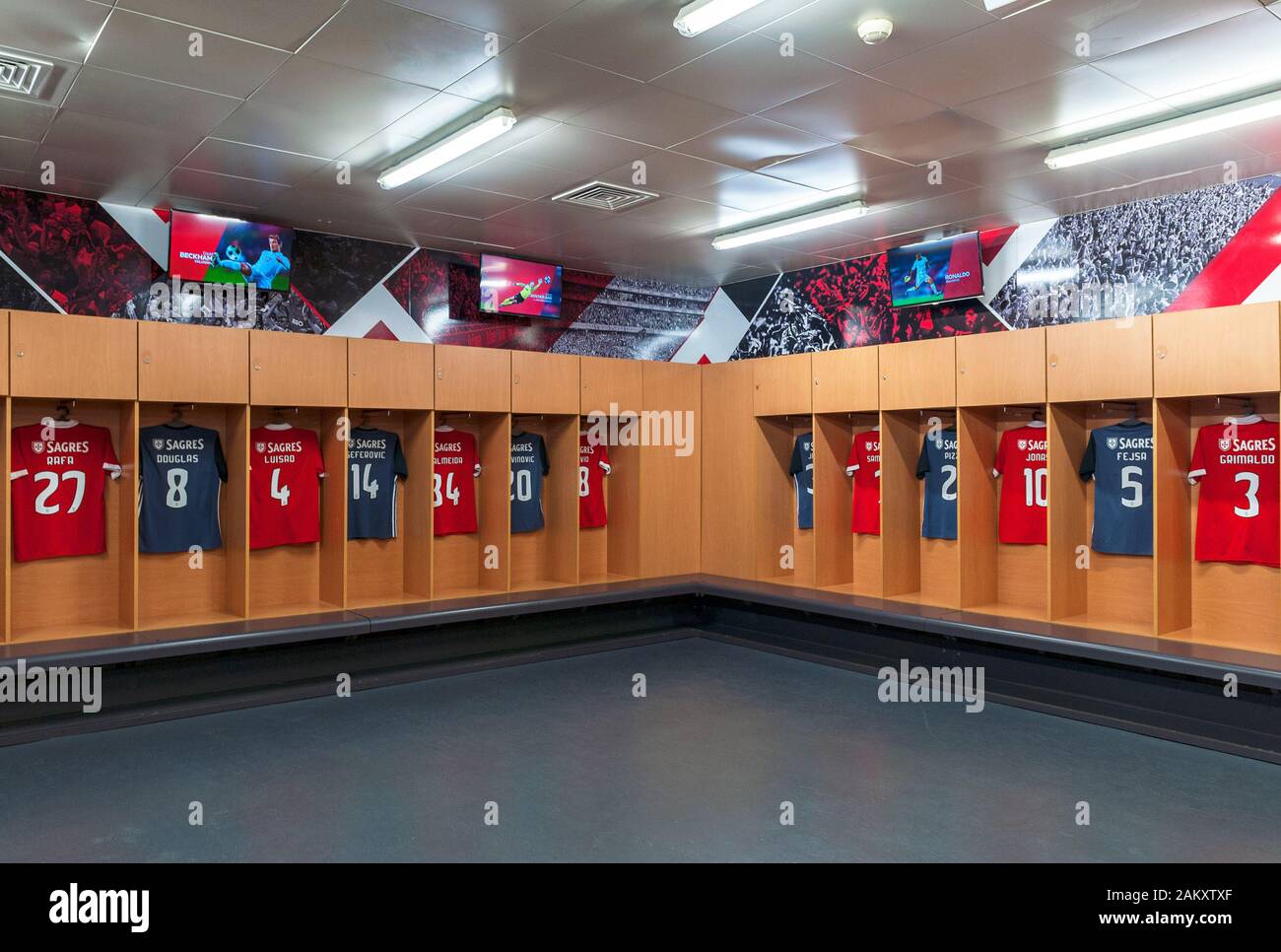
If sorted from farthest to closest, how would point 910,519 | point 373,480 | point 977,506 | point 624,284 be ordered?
1. point 624,284
2. point 910,519
3. point 373,480
4. point 977,506

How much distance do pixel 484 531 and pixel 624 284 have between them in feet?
8.73

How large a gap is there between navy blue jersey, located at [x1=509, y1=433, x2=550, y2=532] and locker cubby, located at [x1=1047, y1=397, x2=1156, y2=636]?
374 cm

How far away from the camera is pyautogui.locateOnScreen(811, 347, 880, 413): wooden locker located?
22.1 ft

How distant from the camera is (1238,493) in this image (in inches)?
203

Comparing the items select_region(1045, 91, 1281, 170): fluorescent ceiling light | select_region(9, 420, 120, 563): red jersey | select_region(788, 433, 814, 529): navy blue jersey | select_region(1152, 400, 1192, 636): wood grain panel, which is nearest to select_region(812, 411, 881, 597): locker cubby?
select_region(788, 433, 814, 529): navy blue jersey

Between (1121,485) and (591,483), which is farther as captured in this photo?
(591,483)

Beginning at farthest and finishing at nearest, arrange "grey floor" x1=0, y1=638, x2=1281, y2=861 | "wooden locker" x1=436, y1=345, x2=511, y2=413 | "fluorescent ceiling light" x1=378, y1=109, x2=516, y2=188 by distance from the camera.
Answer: "wooden locker" x1=436, y1=345, x2=511, y2=413
"fluorescent ceiling light" x1=378, y1=109, x2=516, y2=188
"grey floor" x1=0, y1=638, x2=1281, y2=861

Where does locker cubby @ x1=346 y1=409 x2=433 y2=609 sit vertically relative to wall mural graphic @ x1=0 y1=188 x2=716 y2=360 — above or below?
below

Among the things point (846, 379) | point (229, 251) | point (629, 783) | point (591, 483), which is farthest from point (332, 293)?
point (629, 783)

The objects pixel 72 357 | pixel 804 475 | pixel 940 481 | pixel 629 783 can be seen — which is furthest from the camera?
pixel 804 475

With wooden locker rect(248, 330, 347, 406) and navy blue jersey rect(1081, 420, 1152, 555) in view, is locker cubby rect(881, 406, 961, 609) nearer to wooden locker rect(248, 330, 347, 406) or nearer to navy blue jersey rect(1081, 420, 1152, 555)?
navy blue jersey rect(1081, 420, 1152, 555)

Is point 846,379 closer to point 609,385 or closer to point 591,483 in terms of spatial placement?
point 609,385

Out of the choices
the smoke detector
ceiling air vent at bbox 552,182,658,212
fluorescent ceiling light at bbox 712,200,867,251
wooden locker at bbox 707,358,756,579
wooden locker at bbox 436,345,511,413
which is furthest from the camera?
wooden locker at bbox 707,358,756,579

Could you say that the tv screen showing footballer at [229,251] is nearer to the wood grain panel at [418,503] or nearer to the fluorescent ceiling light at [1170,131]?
the wood grain panel at [418,503]
